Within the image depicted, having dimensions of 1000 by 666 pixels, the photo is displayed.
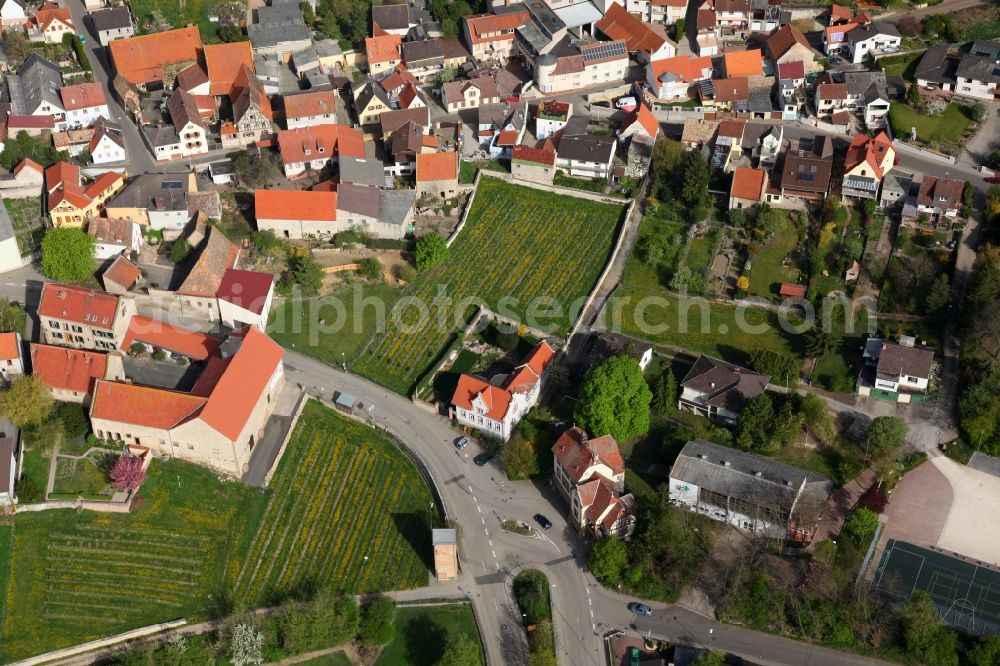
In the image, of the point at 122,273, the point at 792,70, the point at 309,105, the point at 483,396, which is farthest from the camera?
the point at 792,70

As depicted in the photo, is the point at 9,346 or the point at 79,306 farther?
the point at 79,306

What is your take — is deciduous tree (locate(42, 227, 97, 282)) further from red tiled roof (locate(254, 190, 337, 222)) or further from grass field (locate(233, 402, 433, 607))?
grass field (locate(233, 402, 433, 607))

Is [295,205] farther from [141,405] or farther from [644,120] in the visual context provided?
[644,120]

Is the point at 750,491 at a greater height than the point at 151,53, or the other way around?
the point at 151,53

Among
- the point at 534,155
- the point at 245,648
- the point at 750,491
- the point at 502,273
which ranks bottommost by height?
the point at 245,648

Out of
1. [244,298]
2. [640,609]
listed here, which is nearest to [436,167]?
[244,298]

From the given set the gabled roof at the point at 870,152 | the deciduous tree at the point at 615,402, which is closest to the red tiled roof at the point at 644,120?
the gabled roof at the point at 870,152

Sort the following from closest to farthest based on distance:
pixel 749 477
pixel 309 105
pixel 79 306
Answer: pixel 749 477 < pixel 79 306 < pixel 309 105
